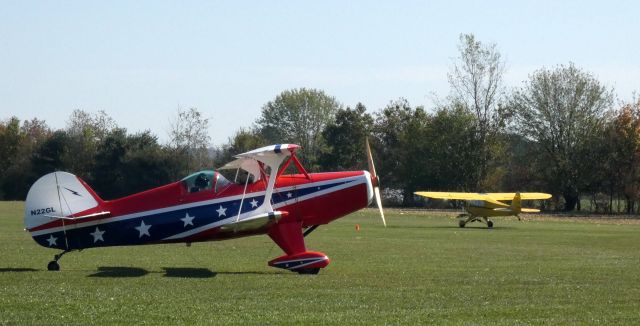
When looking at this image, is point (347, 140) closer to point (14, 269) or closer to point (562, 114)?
point (562, 114)

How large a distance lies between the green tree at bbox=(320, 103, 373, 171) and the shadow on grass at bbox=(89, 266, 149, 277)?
71.0 metres

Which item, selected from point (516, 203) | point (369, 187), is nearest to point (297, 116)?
point (516, 203)

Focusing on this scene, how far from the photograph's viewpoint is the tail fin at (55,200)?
17.4 m

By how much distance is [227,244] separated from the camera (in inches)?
1047

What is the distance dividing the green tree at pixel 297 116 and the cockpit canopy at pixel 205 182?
88420 millimetres

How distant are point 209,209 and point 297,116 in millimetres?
93901

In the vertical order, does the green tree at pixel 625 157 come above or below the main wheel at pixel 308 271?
above

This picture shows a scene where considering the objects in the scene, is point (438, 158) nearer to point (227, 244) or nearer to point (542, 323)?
point (227, 244)

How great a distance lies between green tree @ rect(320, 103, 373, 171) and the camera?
297 feet

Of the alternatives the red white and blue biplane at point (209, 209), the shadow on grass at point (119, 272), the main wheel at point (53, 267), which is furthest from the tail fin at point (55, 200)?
the shadow on grass at point (119, 272)

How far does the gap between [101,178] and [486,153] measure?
A: 32179 mm

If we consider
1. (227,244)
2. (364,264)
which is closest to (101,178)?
(227,244)

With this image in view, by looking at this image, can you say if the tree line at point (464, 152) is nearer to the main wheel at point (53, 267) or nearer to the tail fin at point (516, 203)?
the tail fin at point (516, 203)

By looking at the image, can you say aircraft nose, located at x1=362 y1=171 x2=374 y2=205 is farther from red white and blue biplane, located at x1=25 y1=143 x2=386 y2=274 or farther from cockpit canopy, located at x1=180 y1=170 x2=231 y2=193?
cockpit canopy, located at x1=180 y1=170 x2=231 y2=193
